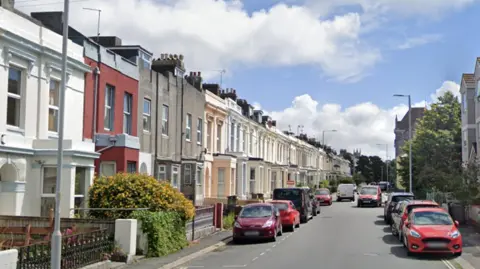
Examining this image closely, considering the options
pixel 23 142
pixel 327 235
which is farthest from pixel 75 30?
pixel 327 235

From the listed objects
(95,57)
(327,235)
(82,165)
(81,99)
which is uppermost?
(95,57)

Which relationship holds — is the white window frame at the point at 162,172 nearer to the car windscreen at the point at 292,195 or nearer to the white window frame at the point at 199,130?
the white window frame at the point at 199,130

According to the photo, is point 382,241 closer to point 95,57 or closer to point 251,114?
point 95,57

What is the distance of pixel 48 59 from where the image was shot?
733 inches

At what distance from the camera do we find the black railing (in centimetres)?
1148

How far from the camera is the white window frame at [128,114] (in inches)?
950

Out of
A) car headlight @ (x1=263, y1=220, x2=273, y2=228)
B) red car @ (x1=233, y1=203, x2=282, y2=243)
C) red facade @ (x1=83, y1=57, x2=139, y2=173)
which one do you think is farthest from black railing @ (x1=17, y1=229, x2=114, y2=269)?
car headlight @ (x1=263, y1=220, x2=273, y2=228)

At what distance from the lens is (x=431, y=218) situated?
61.9 ft

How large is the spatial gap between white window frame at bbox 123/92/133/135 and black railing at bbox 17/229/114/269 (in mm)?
9317

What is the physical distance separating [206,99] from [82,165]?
60.6ft

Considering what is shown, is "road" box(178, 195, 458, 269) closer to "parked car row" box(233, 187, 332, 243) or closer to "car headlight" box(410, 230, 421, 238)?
"parked car row" box(233, 187, 332, 243)

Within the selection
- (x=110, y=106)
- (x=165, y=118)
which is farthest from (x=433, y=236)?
(x=165, y=118)

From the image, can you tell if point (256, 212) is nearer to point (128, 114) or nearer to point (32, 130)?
point (128, 114)

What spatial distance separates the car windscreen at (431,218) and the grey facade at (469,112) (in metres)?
27.5
